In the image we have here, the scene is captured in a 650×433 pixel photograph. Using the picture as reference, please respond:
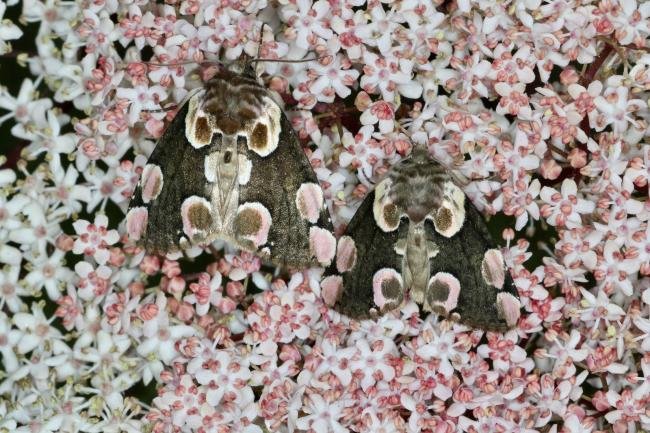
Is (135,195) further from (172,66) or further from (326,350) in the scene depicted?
(326,350)

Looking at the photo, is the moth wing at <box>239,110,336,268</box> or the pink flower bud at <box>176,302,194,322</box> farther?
the pink flower bud at <box>176,302,194,322</box>

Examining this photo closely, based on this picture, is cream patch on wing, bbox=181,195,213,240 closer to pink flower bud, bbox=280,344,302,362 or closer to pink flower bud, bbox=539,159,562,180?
pink flower bud, bbox=280,344,302,362

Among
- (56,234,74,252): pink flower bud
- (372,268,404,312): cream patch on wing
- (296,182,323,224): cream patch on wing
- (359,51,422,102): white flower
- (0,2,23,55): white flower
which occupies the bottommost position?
(56,234,74,252): pink flower bud

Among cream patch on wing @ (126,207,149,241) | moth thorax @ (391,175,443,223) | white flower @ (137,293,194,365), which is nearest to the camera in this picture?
moth thorax @ (391,175,443,223)

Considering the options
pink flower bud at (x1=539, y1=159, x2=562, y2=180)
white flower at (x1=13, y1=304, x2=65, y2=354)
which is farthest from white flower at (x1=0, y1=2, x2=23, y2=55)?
pink flower bud at (x1=539, y1=159, x2=562, y2=180)

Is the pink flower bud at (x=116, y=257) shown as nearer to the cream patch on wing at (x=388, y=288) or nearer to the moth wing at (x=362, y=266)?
the moth wing at (x=362, y=266)

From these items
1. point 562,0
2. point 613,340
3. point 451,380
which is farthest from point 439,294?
point 562,0
